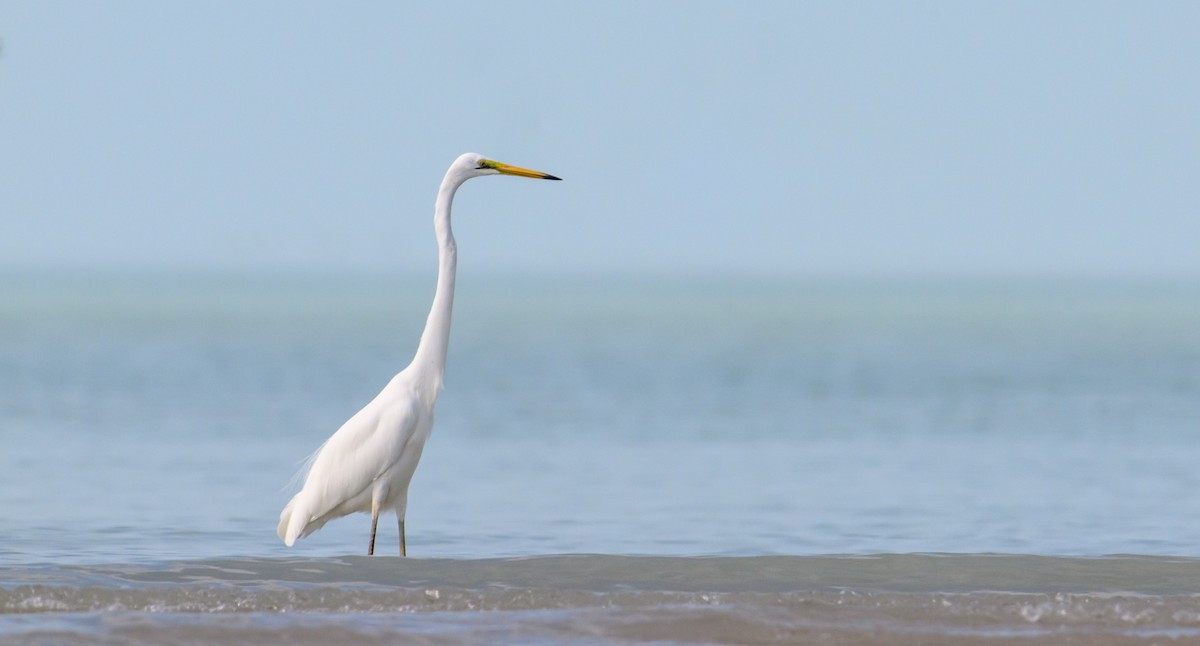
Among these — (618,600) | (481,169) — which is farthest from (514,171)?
(618,600)

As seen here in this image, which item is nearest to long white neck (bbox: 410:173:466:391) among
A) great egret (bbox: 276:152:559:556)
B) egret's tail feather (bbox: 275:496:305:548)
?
great egret (bbox: 276:152:559:556)

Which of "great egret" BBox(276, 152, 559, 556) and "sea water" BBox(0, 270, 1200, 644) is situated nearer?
"sea water" BBox(0, 270, 1200, 644)

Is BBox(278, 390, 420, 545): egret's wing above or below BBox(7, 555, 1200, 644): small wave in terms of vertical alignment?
above

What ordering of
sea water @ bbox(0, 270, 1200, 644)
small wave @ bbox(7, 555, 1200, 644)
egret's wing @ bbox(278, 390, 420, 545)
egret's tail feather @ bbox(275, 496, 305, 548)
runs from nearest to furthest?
small wave @ bbox(7, 555, 1200, 644), sea water @ bbox(0, 270, 1200, 644), egret's wing @ bbox(278, 390, 420, 545), egret's tail feather @ bbox(275, 496, 305, 548)

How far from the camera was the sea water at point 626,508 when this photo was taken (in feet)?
27.5

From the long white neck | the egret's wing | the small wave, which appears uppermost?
the long white neck

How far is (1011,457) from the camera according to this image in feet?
59.3

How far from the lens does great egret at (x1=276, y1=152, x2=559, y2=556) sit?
392 inches

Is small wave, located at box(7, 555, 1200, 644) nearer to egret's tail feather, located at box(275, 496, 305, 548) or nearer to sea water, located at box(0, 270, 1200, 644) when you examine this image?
sea water, located at box(0, 270, 1200, 644)

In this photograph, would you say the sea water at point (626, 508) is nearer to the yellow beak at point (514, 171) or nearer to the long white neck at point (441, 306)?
the long white neck at point (441, 306)

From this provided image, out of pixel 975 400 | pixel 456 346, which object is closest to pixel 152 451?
pixel 975 400

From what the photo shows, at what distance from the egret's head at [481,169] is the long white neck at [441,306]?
0.25ft

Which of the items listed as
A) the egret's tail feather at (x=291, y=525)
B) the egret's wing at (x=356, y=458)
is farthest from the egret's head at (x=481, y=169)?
the egret's tail feather at (x=291, y=525)

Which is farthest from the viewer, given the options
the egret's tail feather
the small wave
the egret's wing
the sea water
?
the egret's tail feather
